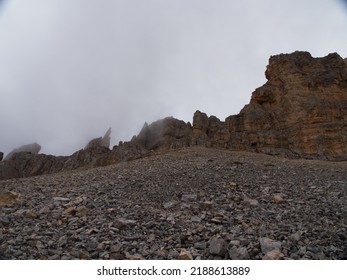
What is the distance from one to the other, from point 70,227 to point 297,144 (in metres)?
36.2

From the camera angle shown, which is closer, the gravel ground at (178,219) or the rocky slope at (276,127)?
the gravel ground at (178,219)

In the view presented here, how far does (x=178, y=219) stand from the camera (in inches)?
331

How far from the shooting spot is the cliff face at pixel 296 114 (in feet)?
127

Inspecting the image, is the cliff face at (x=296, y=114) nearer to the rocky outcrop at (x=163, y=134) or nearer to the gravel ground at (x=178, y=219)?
the rocky outcrop at (x=163, y=134)

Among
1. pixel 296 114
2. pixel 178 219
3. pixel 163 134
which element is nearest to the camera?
pixel 178 219

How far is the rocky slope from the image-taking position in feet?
128

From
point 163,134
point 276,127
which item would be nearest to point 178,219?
point 276,127

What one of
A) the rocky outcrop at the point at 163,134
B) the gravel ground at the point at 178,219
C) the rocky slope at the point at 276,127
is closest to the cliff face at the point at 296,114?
the rocky slope at the point at 276,127

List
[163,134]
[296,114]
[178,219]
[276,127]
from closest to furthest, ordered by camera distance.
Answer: [178,219], [296,114], [276,127], [163,134]

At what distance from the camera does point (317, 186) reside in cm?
1270

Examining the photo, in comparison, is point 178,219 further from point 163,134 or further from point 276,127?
point 163,134

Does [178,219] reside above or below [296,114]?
below

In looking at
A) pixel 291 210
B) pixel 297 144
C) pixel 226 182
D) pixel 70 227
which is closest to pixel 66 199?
pixel 70 227

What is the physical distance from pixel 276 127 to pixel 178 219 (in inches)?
1451
